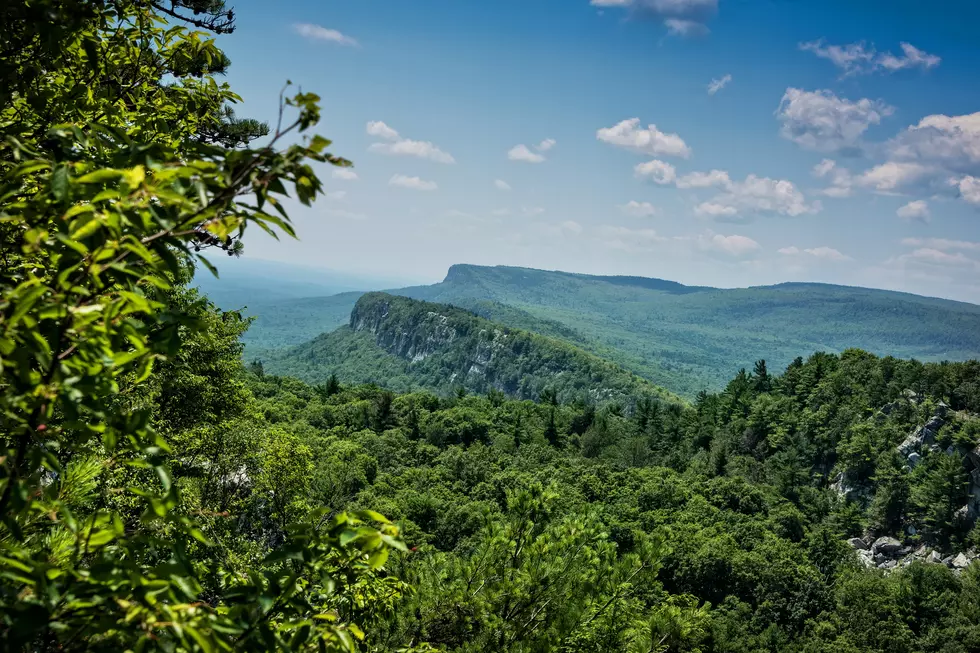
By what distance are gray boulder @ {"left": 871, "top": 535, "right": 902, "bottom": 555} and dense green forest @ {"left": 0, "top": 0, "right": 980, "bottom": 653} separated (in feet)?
1.45

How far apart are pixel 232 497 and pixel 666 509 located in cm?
4092

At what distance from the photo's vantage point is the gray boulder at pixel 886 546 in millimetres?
50406

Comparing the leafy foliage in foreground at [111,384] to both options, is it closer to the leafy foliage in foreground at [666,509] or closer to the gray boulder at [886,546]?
the leafy foliage in foreground at [666,509]

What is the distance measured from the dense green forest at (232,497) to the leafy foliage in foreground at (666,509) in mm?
83

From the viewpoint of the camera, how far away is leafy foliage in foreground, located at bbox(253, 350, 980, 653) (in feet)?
21.3

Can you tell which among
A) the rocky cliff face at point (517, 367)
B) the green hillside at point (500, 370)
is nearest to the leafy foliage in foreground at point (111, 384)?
the rocky cliff face at point (517, 367)

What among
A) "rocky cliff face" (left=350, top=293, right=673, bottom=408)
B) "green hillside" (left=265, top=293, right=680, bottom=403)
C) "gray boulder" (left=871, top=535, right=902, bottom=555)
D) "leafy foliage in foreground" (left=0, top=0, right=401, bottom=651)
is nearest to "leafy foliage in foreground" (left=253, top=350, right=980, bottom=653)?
"gray boulder" (left=871, top=535, right=902, bottom=555)

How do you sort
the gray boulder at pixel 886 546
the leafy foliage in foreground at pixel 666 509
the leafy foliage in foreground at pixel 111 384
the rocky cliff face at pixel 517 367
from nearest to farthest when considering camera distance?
the leafy foliage in foreground at pixel 111 384 < the leafy foliage in foreground at pixel 666 509 < the gray boulder at pixel 886 546 < the rocky cliff face at pixel 517 367

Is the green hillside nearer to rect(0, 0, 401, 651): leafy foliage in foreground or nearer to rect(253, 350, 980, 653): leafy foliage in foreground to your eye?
rect(253, 350, 980, 653): leafy foliage in foreground

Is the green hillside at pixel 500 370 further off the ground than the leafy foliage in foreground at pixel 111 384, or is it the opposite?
the leafy foliage in foreground at pixel 111 384

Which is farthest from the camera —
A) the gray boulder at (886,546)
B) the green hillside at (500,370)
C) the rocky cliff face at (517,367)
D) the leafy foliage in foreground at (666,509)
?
the green hillside at (500,370)

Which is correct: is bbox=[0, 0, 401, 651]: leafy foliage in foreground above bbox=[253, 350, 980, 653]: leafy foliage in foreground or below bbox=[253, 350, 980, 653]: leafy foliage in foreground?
above

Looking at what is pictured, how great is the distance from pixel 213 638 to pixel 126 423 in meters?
0.67

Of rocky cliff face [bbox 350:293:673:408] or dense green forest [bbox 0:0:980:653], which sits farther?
rocky cliff face [bbox 350:293:673:408]
